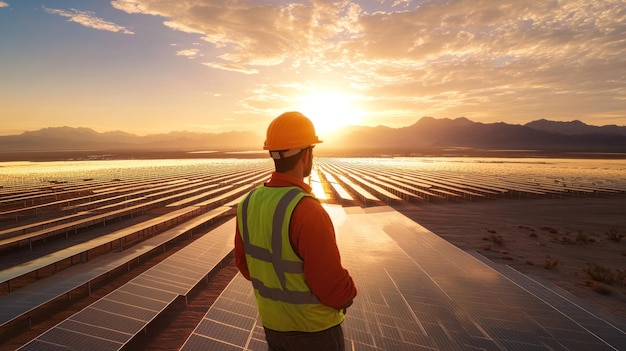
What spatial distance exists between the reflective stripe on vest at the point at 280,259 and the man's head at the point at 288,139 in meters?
0.30

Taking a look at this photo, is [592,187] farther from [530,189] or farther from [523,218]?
[523,218]

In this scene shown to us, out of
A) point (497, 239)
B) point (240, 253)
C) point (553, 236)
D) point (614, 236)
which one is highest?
point (240, 253)

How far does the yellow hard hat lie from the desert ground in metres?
6.25

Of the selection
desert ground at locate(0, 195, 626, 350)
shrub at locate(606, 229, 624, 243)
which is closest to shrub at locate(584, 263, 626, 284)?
desert ground at locate(0, 195, 626, 350)

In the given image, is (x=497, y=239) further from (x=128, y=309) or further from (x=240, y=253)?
(x=240, y=253)

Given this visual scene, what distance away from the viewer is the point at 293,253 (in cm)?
220

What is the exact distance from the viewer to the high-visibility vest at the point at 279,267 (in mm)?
2180

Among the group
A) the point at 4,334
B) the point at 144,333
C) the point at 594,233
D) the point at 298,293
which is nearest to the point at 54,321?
the point at 4,334

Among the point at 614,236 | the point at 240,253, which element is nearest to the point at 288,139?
the point at 240,253

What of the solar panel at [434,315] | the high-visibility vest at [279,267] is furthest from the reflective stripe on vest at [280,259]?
the solar panel at [434,315]

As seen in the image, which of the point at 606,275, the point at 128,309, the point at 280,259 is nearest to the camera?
the point at 280,259

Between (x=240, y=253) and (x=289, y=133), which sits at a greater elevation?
(x=289, y=133)

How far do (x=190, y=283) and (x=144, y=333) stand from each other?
1729mm

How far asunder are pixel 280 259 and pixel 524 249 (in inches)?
618
